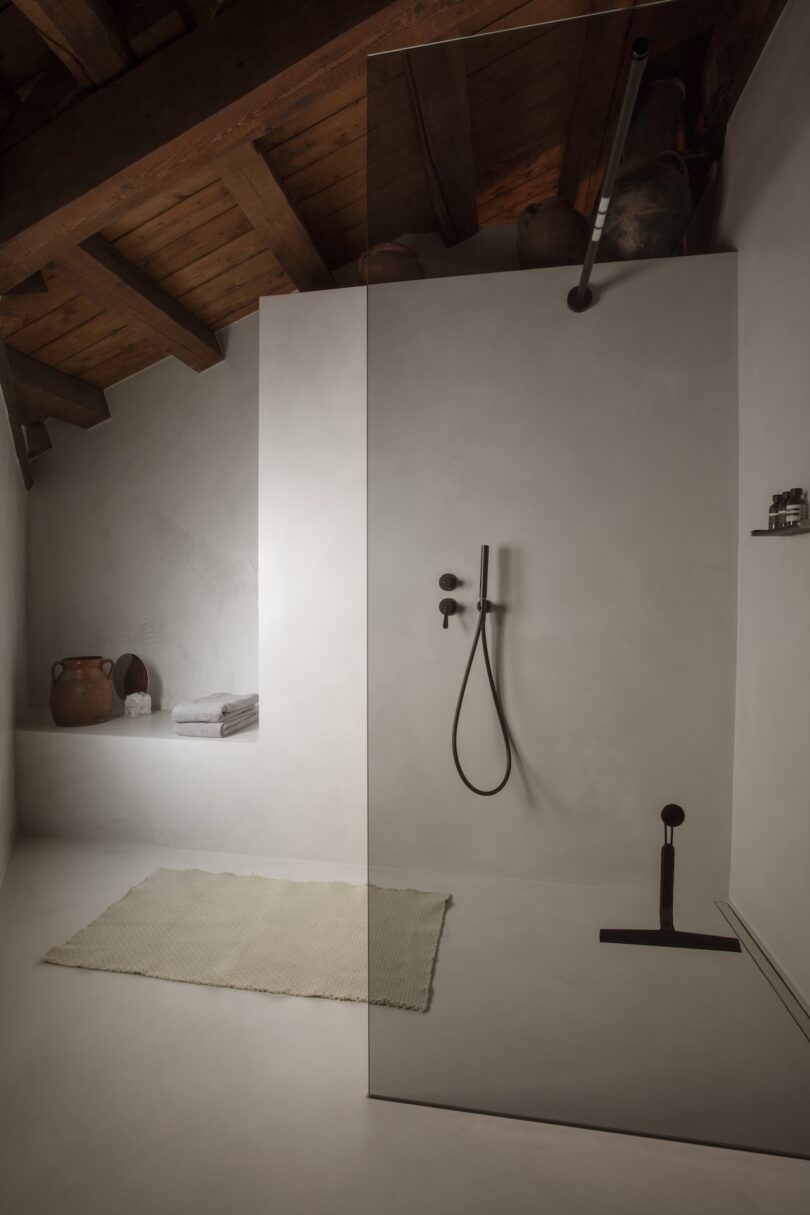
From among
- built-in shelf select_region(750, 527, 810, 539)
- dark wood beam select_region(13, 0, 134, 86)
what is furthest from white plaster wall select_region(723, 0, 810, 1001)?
dark wood beam select_region(13, 0, 134, 86)

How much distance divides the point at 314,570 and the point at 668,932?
1.99 m

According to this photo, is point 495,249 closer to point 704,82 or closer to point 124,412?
point 704,82

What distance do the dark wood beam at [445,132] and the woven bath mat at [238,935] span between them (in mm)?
1346

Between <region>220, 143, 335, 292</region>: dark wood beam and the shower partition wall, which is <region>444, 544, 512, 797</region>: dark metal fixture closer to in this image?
the shower partition wall

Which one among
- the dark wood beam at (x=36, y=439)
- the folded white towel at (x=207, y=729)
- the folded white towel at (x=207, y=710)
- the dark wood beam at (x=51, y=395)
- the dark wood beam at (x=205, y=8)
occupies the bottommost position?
the folded white towel at (x=207, y=729)

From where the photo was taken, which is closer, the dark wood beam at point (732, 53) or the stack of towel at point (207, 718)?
the dark wood beam at point (732, 53)

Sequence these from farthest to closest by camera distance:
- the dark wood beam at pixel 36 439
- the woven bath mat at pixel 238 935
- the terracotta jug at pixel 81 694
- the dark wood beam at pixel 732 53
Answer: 1. the dark wood beam at pixel 36 439
2. the terracotta jug at pixel 81 694
3. the woven bath mat at pixel 238 935
4. the dark wood beam at pixel 732 53

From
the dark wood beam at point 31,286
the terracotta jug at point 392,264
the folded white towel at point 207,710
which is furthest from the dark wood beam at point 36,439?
the terracotta jug at point 392,264

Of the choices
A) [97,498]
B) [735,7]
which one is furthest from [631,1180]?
[97,498]

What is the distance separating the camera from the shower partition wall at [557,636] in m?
1.25

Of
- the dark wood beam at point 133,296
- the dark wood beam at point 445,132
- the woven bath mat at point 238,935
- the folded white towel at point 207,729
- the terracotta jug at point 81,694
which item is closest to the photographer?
the dark wood beam at point 445,132

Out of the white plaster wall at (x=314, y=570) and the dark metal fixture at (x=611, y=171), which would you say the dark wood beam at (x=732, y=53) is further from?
the white plaster wall at (x=314, y=570)

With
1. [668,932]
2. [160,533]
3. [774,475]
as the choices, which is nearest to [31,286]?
[160,533]

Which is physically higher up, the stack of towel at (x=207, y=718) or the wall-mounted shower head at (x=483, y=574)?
the wall-mounted shower head at (x=483, y=574)
